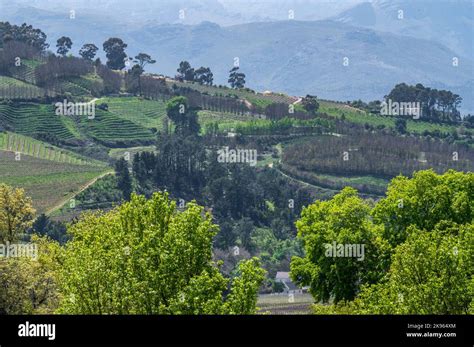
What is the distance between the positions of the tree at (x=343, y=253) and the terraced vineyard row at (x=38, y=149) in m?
129

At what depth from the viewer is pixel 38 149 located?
18338cm

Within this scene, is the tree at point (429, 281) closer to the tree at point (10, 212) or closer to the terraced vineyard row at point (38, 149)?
the tree at point (10, 212)

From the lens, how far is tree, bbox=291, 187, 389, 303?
51000 mm

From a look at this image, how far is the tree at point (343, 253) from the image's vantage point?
51.0 meters

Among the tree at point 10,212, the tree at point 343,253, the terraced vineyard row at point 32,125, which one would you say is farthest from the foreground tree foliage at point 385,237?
the terraced vineyard row at point 32,125

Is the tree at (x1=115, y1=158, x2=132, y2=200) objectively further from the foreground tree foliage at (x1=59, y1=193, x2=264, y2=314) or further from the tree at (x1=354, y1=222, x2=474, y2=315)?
the foreground tree foliage at (x1=59, y1=193, x2=264, y2=314)

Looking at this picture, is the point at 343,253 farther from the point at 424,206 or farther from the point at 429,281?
the point at 429,281

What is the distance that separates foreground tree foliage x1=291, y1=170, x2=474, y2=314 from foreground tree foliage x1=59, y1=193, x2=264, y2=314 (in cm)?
796

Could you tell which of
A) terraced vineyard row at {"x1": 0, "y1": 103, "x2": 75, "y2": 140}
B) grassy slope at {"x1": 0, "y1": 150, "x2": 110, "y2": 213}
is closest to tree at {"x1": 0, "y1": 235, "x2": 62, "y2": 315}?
grassy slope at {"x1": 0, "y1": 150, "x2": 110, "y2": 213}

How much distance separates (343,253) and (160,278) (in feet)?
61.8

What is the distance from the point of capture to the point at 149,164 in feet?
556
